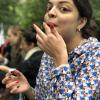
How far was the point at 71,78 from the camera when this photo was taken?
268cm

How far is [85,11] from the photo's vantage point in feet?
9.98

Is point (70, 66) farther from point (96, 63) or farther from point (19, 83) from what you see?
point (19, 83)

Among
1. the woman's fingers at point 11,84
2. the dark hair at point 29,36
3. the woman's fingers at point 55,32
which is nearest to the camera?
the woman's fingers at point 55,32

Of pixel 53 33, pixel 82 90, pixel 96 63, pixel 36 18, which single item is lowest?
pixel 82 90

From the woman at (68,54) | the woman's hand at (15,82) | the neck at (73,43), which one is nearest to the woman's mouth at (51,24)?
the woman at (68,54)

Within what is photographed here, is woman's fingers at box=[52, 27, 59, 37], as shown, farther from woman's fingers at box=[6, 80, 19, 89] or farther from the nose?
woman's fingers at box=[6, 80, 19, 89]

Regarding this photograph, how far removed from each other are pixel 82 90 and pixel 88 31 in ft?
2.20

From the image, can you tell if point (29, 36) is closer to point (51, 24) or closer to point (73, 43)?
point (73, 43)

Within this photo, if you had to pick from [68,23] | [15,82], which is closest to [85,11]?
[68,23]

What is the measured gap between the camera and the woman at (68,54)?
2650 millimetres

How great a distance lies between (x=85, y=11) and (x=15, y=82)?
2.47ft

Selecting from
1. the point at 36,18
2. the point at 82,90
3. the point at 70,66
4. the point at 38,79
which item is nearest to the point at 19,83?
the point at 38,79

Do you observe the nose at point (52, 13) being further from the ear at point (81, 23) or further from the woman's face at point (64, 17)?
the ear at point (81, 23)

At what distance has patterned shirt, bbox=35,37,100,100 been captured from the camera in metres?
2.63
